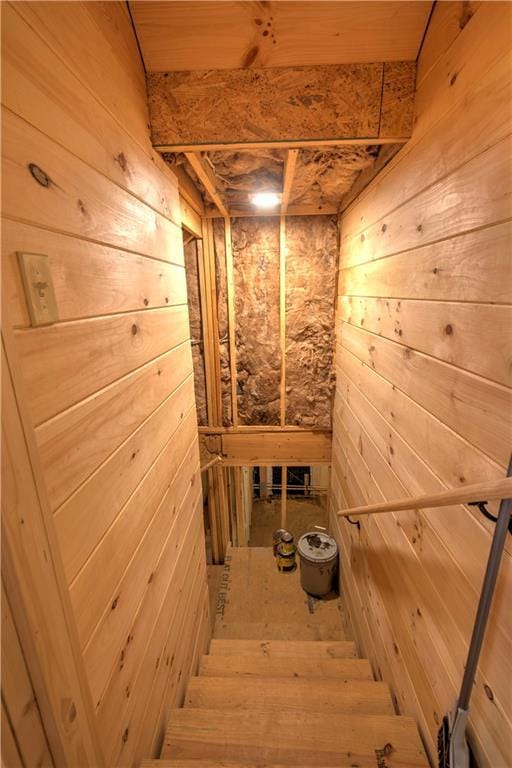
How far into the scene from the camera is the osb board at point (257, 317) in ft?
9.46

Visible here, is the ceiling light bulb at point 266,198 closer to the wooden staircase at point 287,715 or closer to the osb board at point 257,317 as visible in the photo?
the osb board at point 257,317

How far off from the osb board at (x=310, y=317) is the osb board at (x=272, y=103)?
1.59 metres

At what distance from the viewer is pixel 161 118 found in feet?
4.16

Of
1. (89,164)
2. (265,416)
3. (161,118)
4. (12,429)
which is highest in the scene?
(161,118)

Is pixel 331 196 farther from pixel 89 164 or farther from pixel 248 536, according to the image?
pixel 248 536

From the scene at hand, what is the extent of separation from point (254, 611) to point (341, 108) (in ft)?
11.8

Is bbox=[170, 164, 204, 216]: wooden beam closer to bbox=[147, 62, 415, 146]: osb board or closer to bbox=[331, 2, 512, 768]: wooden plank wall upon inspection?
bbox=[147, 62, 415, 146]: osb board

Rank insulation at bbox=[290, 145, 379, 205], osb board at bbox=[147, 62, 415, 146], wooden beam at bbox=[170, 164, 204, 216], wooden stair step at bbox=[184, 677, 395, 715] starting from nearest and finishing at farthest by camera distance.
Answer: osb board at bbox=[147, 62, 415, 146] → wooden stair step at bbox=[184, 677, 395, 715] → insulation at bbox=[290, 145, 379, 205] → wooden beam at bbox=[170, 164, 204, 216]

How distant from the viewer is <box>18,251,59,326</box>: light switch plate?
0.58 metres

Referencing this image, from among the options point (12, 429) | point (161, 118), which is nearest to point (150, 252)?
point (161, 118)

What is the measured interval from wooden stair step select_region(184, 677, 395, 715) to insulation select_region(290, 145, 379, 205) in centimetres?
265

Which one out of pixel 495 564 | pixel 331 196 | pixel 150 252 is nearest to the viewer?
pixel 495 564

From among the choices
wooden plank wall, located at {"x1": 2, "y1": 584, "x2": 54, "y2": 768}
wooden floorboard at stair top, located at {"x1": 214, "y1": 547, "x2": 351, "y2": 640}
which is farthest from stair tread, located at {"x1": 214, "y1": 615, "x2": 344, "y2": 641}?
wooden plank wall, located at {"x1": 2, "y1": 584, "x2": 54, "y2": 768}

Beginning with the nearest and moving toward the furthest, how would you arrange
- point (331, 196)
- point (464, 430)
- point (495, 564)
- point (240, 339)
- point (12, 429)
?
point (12, 429), point (495, 564), point (464, 430), point (331, 196), point (240, 339)
